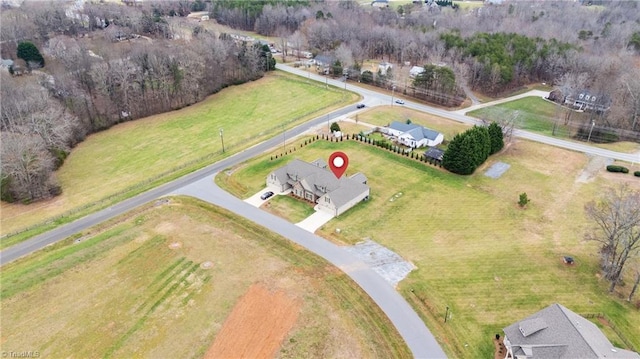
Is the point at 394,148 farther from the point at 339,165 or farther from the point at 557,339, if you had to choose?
the point at 557,339

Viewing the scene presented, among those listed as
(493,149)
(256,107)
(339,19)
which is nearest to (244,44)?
(256,107)

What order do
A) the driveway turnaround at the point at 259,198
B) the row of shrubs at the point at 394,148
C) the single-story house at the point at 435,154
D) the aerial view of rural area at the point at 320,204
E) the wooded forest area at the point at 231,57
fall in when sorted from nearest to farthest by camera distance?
the aerial view of rural area at the point at 320,204, the driveway turnaround at the point at 259,198, the single-story house at the point at 435,154, the row of shrubs at the point at 394,148, the wooded forest area at the point at 231,57

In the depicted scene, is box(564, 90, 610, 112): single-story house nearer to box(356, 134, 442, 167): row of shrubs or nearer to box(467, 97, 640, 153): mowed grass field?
box(467, 97, 640, 153): mowed grass field

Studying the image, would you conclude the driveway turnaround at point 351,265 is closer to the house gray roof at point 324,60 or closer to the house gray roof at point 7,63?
the house gray roof at point 324,60

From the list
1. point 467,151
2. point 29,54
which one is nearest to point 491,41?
point 467,151

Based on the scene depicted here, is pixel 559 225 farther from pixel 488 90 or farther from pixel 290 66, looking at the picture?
pixel 290 66

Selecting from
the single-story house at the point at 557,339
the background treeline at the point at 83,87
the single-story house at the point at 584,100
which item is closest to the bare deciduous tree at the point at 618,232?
the single-story house at the point at 557,339
